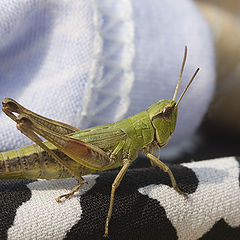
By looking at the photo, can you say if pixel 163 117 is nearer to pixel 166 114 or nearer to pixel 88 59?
pixel 166 114

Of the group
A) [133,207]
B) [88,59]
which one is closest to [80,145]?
[133,207]

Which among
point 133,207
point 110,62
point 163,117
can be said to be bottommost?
point 133,207

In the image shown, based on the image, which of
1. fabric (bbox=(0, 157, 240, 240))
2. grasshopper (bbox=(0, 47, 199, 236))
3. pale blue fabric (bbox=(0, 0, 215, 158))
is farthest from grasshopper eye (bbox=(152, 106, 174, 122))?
pale blue fabric (bbox=(0, 0, 215, 158))

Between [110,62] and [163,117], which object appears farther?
[110,62]

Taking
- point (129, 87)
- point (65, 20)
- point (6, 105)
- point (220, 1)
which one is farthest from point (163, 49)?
point (6, 105)

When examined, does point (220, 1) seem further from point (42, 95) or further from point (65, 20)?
point (42, 95)

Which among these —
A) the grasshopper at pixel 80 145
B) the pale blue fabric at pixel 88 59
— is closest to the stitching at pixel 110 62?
the pale blue fabric at pixel 88 59

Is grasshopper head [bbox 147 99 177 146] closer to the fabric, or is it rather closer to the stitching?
the fabric
